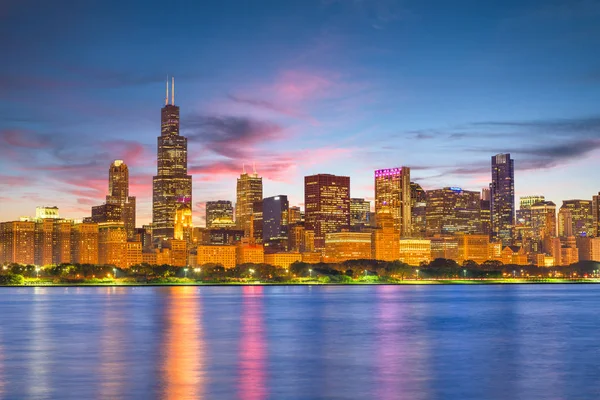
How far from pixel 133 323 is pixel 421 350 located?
1402 inches

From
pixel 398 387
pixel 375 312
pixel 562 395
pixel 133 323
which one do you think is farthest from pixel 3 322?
pixel 562 395

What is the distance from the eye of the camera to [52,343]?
202 feet

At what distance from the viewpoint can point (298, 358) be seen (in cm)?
5178

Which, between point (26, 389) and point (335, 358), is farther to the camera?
point (335, 358)

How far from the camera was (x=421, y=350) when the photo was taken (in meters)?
56.8

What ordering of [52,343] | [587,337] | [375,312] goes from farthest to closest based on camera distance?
[375,312] < [587,337] < [52,343]

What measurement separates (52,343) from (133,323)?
21930mm

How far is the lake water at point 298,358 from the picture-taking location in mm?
38447

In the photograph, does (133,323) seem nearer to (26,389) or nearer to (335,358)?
(335,358)

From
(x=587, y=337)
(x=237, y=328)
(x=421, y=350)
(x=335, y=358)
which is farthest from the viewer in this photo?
(x=237, y=328)

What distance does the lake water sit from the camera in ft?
126

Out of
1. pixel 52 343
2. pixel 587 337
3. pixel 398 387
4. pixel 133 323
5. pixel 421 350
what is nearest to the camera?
pixel 398 387

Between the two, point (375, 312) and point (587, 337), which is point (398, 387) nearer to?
point (587, 337)

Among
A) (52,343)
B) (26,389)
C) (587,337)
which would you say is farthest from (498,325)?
(26,389)
